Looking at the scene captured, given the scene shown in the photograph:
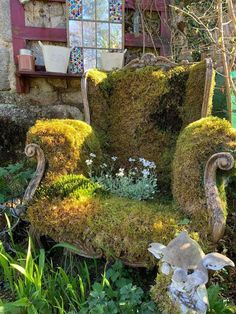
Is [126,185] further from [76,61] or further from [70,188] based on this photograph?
[76,61]

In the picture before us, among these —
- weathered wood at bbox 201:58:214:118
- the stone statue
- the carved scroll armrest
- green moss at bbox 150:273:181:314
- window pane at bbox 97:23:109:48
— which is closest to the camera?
the stone statue

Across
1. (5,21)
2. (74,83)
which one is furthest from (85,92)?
(5,21)

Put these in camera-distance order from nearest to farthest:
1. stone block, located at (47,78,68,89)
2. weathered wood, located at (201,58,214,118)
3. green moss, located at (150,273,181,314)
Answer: green moss, located at (150,273,181,314) < weathered wood, located at (201,58,214,118) < stone block, located at (47,78,68,89)

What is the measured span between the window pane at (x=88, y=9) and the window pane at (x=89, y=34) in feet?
0.17

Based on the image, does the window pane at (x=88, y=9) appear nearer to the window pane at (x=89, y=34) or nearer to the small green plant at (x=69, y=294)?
the window pane at (x=89, y=34)

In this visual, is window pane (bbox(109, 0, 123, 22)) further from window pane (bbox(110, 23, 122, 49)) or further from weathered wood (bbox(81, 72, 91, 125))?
weathered wood (bbox(81, 72, 91, 125))

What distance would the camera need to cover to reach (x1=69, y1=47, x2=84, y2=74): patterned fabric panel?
2.88m

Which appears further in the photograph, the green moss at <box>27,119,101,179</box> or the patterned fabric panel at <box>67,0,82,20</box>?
the patterned fabric panel at <box>67,0,82,20</box>

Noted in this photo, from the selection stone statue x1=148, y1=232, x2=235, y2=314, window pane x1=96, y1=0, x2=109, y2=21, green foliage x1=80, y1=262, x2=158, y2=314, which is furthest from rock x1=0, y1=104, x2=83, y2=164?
stone statue x1=148, y1=232, x2=235, y2=314

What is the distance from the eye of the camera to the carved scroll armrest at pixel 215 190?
3.80ft

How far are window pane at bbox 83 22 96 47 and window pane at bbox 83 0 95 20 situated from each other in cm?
5

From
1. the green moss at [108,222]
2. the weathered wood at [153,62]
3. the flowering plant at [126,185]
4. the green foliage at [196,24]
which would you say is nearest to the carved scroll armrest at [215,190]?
the green moss at [108,222]

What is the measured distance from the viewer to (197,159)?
1292 millimetres

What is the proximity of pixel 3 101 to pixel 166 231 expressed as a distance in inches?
94.3
